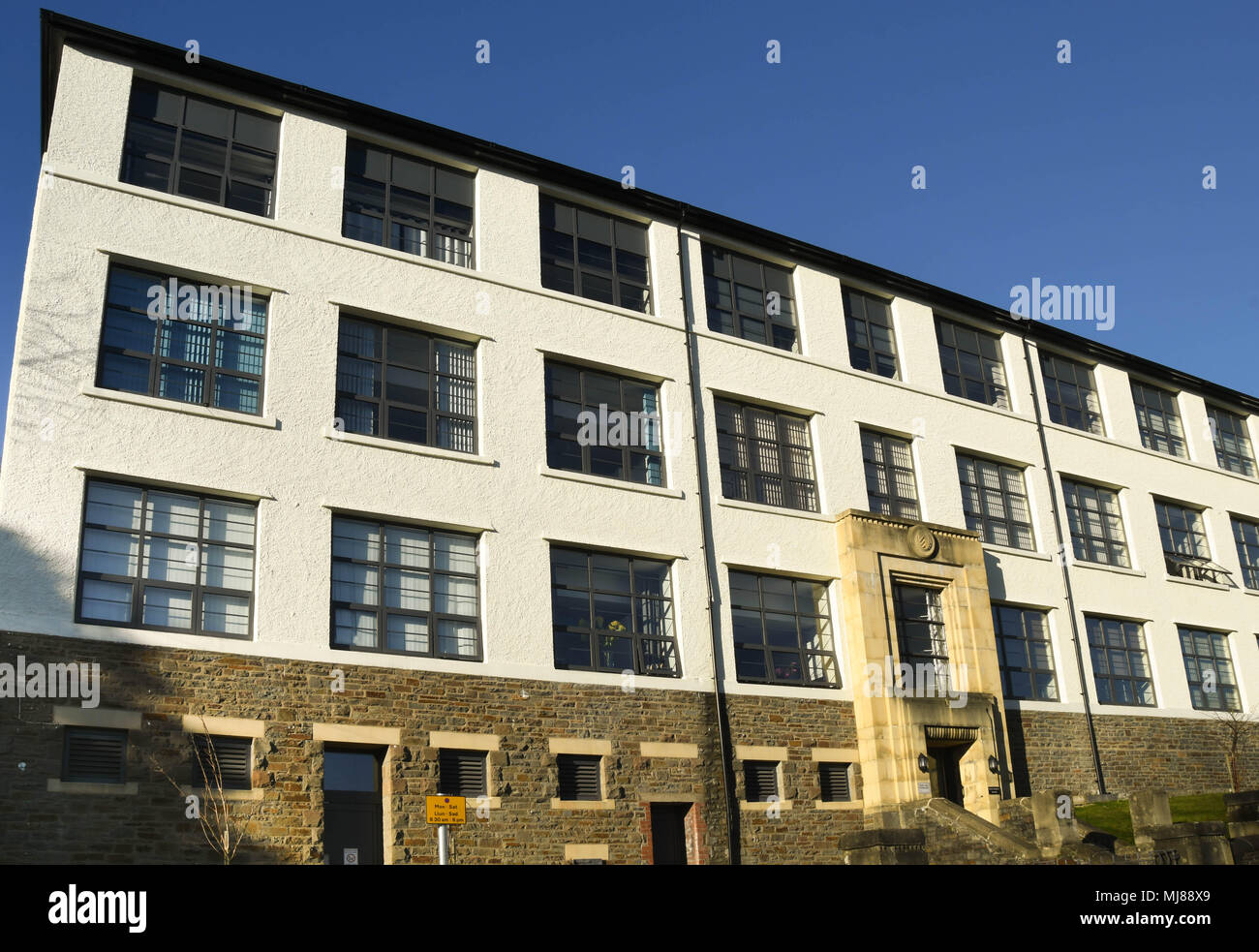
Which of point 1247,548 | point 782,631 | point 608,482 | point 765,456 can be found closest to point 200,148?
point 608,482

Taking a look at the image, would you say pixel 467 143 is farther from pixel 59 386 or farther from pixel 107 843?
pixel 107 843

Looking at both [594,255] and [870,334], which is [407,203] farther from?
[870,334]

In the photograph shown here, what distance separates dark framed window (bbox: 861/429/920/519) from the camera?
25.5 metres

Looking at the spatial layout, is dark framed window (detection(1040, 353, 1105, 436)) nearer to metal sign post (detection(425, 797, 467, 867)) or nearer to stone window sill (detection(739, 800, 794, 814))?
stone window sill (detection(739, 800, 794, 814))

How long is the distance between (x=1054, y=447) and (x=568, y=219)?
1461 centimetres

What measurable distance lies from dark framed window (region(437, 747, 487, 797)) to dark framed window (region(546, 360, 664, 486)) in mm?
5661

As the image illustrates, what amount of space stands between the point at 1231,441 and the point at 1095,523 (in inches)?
357

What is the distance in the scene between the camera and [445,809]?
16781 mm

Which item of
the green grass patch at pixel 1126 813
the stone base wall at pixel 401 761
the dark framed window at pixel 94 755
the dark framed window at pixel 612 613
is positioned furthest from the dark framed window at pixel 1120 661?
the dark framed window at pixel 94 755

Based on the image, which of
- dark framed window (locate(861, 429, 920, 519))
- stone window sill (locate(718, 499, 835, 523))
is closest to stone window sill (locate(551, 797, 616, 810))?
stone window sill (locate(718, 499, 835, 523))

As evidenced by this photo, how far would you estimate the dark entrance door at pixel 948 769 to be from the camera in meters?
23.8

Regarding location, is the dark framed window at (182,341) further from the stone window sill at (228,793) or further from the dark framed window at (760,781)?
the dark framed window at (760,781)

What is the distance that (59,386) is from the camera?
54.2 feet
